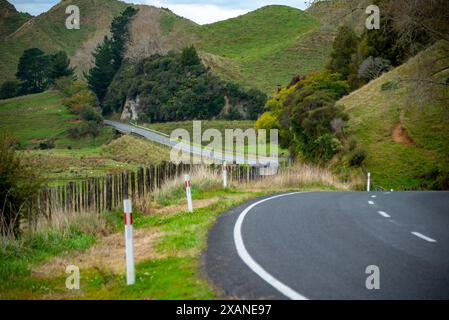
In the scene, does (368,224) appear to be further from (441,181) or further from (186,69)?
(186,69)

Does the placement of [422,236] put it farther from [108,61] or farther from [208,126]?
[108,61]

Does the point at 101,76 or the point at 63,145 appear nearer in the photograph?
the point at 63,145

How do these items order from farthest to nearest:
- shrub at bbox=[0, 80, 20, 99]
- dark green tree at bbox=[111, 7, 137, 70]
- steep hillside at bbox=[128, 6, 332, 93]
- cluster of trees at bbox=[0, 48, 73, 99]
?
cluster of trees at bbox=[0, 48, 73, 99]
shrub at bbox=[0, 80, 20, 99]
dark green tree at bbox=[111, 7, 137, 70]
steep hillside at bbox=[128, 6, 332, 93]

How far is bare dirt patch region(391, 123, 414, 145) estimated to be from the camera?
4616cm

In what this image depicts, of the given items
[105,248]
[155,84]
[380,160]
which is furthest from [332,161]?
[155,84]

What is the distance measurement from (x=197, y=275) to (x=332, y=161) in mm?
37128

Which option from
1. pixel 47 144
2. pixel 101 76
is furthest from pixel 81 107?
pixel 101 76

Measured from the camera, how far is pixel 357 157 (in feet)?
140

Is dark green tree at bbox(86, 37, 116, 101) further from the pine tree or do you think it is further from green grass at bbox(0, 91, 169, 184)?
the pine tree

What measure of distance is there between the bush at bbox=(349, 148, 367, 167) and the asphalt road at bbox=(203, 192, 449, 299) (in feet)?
87.6

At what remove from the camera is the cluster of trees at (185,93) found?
318 feet

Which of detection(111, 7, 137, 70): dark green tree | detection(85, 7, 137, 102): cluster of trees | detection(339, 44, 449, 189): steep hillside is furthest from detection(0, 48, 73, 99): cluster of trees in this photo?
detection(339, 44, 449, 189): steep hillside

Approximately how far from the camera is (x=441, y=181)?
128 feet

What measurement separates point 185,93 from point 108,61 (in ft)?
109
